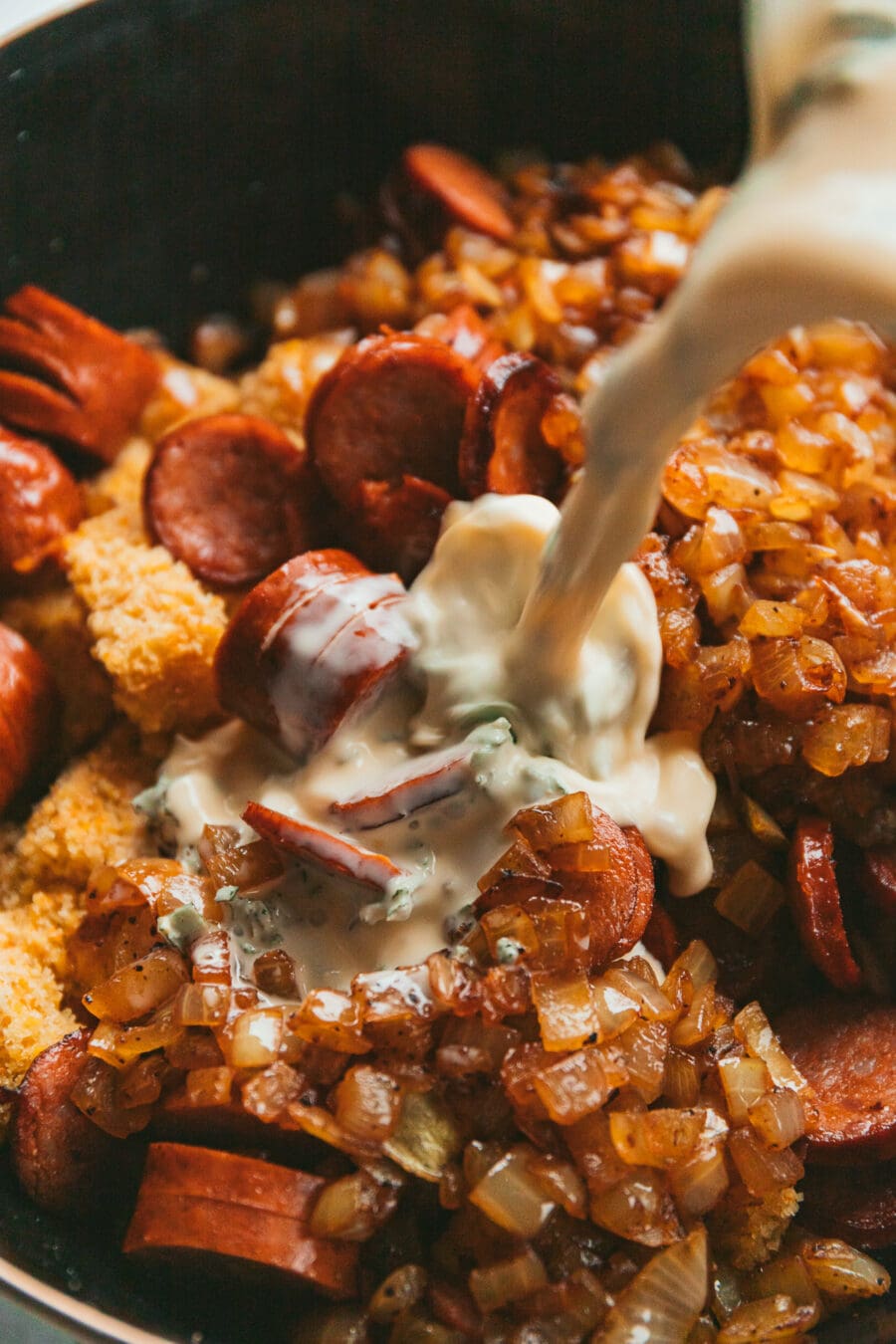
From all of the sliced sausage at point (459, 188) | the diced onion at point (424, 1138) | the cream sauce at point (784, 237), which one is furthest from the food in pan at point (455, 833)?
the cream sauce at point (784, 237)

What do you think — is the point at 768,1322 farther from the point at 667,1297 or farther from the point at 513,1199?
the point at 513,1199

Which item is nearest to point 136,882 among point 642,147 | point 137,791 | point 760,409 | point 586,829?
point 137,791

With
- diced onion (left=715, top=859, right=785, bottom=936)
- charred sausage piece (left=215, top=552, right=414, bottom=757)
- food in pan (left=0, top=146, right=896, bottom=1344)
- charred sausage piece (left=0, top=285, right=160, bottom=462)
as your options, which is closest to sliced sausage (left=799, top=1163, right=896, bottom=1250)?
food in pan (left=0, top=146, right=896, bottom=1344)

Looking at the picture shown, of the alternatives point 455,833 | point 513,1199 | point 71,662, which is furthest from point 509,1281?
point 71,662

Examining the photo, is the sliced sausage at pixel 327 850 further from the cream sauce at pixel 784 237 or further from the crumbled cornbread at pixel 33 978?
the cream sauce at pixel 784 237

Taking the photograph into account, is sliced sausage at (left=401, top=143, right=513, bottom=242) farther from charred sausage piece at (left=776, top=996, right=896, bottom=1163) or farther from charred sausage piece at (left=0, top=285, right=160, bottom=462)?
charred sausage piece at (left=776, top=996, right=896, bottom=1163)
